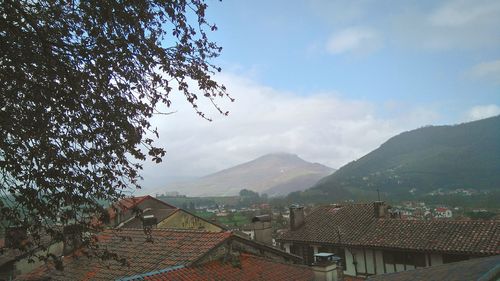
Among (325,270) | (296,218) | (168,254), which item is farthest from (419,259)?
(168,254)

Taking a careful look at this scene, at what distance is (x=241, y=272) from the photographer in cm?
1451

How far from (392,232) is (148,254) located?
54.0 ft

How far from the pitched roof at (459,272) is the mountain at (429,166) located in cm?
9337

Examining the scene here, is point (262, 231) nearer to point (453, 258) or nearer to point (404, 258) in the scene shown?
point (404, 258)

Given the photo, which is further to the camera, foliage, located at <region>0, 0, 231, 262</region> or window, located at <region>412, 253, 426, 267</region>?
window, located at <region>412, 253, 426, 267</region>

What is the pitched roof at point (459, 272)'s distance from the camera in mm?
7699

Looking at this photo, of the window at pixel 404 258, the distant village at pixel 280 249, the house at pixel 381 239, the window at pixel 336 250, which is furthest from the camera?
the window at pixel 336 250

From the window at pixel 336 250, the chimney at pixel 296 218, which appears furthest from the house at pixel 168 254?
the chimney at pixel 296 218

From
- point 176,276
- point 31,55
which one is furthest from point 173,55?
point 176,276

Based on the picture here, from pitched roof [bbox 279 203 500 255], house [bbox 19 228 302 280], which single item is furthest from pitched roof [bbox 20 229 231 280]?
pitched roof [bbox 279 203 500 255]

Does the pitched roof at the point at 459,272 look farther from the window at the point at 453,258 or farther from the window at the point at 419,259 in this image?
the window at the point at 419,259

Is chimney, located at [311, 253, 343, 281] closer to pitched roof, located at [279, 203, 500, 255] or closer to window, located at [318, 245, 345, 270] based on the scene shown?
pitched roof, located at [279, 203, 500, 255]

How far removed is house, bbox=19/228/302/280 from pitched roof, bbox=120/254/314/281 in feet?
0.70

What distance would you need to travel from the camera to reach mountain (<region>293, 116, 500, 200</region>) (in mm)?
109938
